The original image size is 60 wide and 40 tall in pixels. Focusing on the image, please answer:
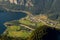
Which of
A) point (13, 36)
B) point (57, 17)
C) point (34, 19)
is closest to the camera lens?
point (13, 36)

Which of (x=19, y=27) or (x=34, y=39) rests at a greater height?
(x=34, y=39)

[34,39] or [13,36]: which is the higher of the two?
[34,39]

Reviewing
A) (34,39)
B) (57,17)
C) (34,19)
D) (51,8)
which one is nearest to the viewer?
(34,39)

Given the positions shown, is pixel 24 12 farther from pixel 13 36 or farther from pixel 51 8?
pixel 13 36

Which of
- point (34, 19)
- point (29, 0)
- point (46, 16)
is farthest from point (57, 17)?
point (29, 0)

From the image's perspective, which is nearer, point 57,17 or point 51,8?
point 57,17

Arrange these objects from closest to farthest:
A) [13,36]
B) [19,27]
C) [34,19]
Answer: [13,36] < [19,27] < [34,19]

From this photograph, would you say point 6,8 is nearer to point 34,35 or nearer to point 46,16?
point 46,16

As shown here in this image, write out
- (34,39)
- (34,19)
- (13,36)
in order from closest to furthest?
(34,39)
(13,36)
(34,19)

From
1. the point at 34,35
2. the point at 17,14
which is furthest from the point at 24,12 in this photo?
the point at 34,35
